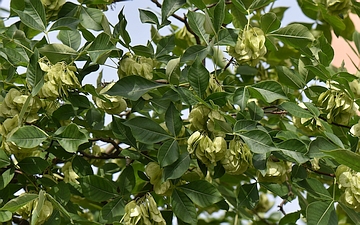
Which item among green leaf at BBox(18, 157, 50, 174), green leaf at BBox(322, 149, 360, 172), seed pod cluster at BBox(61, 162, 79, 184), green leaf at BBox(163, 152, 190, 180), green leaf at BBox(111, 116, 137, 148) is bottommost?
seed pod cluster at BBox(61, 162, 79, 184)

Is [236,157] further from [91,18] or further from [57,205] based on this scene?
[91,18]

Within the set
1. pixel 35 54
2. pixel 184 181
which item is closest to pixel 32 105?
pixel 35 54

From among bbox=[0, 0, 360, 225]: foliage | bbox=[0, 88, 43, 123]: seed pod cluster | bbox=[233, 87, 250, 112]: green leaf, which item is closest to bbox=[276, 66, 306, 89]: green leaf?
bbox=[0, 0, 360, 225]: foliage

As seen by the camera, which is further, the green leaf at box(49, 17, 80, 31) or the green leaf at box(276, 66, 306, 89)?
the green leaf at box(276, 66, 306, 89)

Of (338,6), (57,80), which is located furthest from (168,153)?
(338,6)

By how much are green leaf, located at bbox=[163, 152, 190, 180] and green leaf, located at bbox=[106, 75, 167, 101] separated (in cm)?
15

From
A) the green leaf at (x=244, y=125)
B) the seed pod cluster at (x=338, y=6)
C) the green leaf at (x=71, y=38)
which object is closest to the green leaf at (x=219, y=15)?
the green leaf at (x=244, y=125)

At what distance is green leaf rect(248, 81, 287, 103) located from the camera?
47.4 inches

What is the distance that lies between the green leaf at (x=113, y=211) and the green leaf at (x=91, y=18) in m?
0.38

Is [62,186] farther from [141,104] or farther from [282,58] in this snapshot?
[282,58]

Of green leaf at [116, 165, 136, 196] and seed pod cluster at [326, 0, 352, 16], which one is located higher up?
seed pod cluster at [326, 0, 352, 16]

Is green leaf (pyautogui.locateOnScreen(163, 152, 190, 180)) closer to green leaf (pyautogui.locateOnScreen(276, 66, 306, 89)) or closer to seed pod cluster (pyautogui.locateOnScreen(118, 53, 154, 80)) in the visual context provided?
seed pod cluster (pyautogui.locateOnScreen(118, 53, 154, 80))

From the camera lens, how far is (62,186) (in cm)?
129

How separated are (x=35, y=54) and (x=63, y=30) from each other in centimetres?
21
